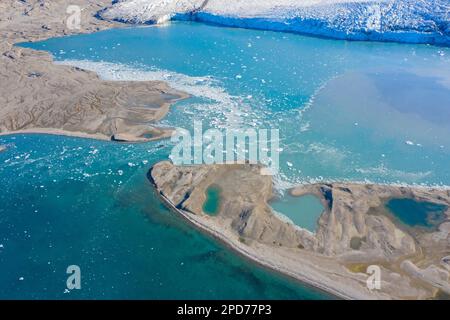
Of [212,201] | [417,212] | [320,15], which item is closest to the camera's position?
[417,212]

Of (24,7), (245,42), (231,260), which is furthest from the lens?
(24,7)

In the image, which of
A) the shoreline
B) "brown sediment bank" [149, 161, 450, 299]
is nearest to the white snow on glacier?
"brown sediment bank" [149, 161, 450, 299]

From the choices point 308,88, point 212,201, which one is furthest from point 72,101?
point 308,88

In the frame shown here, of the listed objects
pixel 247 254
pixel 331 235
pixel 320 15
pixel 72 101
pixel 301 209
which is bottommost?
pixel 247 254

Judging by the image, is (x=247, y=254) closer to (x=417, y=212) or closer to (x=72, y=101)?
(x=417, y=212)

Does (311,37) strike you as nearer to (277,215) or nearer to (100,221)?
(277,215)

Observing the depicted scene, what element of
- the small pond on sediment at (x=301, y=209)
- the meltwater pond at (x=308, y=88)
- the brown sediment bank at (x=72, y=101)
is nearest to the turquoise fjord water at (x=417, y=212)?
the meltwater pond at (x=308, y=88)

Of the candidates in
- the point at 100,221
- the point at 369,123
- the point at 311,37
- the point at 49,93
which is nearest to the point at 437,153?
the point at 369,123
